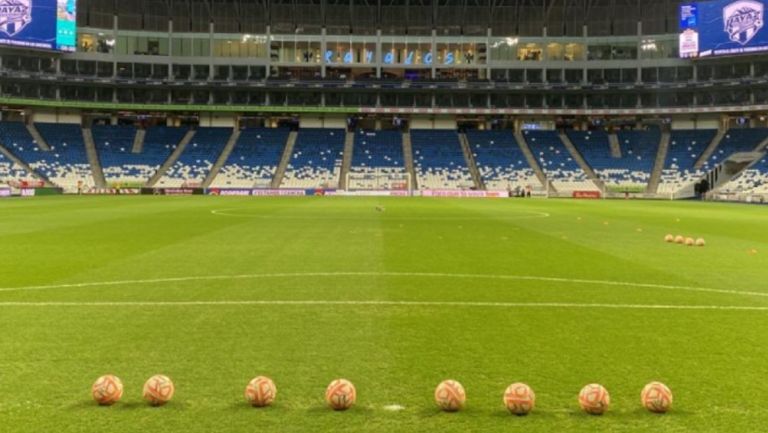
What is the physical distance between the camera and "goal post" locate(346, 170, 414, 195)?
9038 cm

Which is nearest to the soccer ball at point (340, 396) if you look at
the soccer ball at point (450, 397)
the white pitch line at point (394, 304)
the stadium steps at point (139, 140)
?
the soccer ball at point (450, 397)

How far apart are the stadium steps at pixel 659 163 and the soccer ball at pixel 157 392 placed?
3506 inches

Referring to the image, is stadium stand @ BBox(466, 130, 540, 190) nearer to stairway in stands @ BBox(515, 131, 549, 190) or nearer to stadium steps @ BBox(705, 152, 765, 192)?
stairway in stands @ BBox(515, 131, 549, 190)

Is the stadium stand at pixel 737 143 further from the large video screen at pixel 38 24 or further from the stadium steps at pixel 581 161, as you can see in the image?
the large video screen at pixel 38 24

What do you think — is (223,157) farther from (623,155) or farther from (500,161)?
(623,155)

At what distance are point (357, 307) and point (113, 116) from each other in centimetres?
10247

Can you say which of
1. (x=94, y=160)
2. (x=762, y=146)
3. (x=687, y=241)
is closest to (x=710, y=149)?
(x=762, y=146)

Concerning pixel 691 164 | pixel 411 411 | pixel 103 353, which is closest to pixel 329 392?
pixel 411 411

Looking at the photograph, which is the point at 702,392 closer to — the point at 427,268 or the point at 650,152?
the point at 427,268

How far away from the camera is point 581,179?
91.9 meters

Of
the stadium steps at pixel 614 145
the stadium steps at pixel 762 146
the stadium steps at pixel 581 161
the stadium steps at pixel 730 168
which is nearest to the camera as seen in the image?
the stadium steps at pixel 730 168

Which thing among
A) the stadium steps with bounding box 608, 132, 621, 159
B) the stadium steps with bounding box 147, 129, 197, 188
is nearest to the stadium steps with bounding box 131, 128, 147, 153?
the stadium steps with bounding box 147, 129, 197, 188

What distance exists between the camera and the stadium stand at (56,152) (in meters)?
86.3

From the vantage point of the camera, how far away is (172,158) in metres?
95.3
